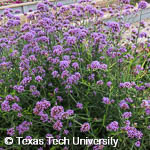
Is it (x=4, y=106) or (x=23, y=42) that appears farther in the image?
(x=23, y=42)

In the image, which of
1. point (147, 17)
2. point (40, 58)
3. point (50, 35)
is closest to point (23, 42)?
point (50, 35)

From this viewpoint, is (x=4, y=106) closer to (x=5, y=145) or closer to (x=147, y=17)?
(x=5, y=145)

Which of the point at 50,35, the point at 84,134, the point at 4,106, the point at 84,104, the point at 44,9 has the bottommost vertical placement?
the point at 84,134

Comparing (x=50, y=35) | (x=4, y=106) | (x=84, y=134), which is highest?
(x=50, y=35)

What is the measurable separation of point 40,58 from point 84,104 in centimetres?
65

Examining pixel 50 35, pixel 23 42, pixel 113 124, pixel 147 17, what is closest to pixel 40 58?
pixel 50 35

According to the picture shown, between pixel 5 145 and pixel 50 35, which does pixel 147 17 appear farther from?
pixel 5 145

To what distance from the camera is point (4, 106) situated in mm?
1562

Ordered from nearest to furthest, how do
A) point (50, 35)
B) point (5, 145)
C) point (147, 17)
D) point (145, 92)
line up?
point (5, 145) < point (145, 92) < point (50, 35) < point (147, 17)

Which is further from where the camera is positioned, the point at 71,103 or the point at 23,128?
the point at 71,103

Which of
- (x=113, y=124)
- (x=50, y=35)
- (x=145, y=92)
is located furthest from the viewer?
(x=50, y=35)

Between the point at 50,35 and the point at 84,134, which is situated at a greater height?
the point at 50,35

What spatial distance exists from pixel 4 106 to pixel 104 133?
35.2 inches

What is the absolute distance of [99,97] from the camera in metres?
1.95
